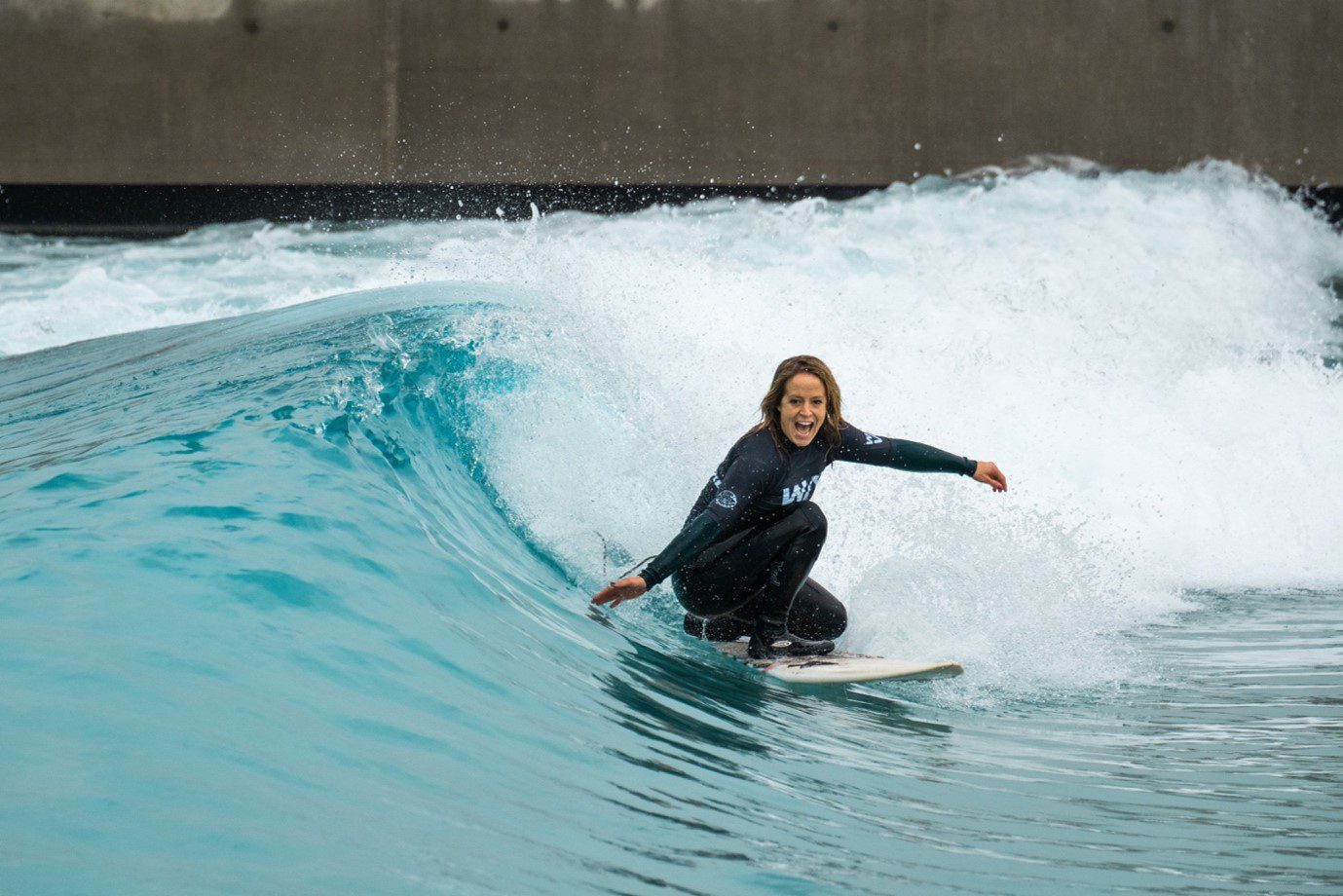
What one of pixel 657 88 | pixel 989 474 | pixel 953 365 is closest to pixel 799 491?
pixel 989 474

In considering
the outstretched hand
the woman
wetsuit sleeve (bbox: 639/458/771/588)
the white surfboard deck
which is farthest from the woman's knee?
the outstretched hand

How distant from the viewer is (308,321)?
7406 mm

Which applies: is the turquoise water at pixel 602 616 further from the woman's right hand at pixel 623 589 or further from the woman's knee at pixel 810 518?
the woman's knee at pixel 810 518

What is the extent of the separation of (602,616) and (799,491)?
0.83 meters

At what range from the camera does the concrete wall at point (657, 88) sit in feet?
48.9

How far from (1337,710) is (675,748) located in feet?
7.41

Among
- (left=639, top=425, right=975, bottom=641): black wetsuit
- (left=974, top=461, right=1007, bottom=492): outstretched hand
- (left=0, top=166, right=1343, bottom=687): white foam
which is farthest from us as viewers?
(left=0, top=166, right=1343, bottom=687): white foam

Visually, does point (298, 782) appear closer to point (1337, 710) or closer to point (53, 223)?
point (1337, 710)

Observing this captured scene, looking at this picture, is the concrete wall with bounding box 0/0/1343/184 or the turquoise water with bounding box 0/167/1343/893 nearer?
the turquoise water with bounding box 0/167/1343/893

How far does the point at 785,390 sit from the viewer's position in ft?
13.1

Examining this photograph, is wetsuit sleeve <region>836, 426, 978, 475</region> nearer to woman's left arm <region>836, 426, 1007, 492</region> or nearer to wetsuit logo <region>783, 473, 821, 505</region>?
woman's left arm <region>836, 426, 1007, 492</region>

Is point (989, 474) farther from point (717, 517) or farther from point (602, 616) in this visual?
point (602, 616)

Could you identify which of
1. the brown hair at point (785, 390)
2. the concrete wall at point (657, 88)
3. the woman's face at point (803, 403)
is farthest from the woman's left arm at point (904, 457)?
the concrete wall at point (657, 88)

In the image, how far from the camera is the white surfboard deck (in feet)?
13.2
